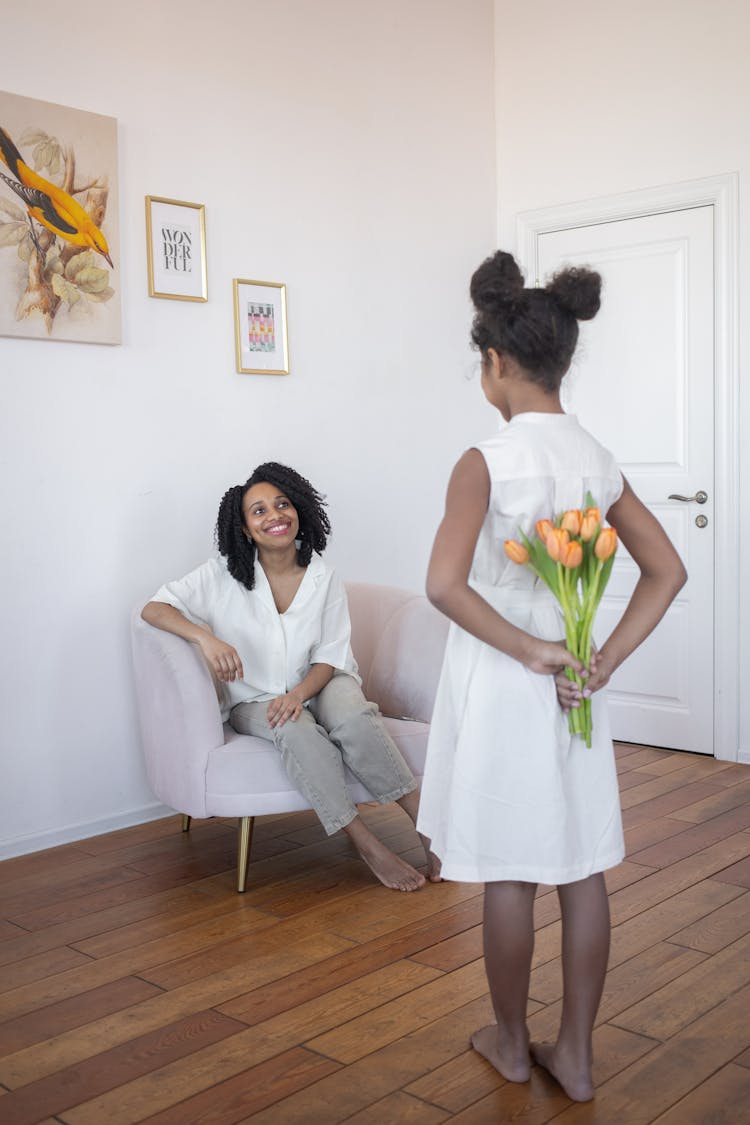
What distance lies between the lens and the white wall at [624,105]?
399cm

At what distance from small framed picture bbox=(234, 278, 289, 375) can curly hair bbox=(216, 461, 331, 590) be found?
654 millimetres

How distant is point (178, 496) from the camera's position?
352cm

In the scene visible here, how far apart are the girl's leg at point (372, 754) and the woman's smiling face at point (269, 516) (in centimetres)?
49

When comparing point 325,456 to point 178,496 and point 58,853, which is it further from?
point 58,853

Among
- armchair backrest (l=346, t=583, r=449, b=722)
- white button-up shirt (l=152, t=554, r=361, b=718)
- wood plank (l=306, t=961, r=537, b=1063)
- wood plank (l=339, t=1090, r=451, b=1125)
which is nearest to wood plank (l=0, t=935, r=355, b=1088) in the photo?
wood plank (l=306, t=961, r=537, b=1063)

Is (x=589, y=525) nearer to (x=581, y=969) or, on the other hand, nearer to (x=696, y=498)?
(x=581, y=969)

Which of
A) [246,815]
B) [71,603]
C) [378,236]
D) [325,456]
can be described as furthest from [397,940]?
[378,236]

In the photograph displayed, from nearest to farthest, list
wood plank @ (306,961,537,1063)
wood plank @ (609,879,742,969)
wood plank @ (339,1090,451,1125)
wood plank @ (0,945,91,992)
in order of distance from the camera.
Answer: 1. wood plank @ (339,1090,451,1125)
2. wood plank @ (306,961,537,1063)
3. wood plank @ (0,945,91,992)
4. wood plank @ (609,879,742,969)

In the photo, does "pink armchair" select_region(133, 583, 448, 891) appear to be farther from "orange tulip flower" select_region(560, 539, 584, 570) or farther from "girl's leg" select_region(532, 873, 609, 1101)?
"orange tulip flower" select_region(560, 539, 584, 570)

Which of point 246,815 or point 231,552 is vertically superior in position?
point 231,552

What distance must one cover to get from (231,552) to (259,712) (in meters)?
0.45

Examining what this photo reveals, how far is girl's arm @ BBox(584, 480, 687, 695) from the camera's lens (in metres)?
1.86

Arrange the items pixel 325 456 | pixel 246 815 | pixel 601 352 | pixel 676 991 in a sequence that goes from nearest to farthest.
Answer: pixel 676 991, pixel 246 815, pixel 325 456, pixel 601 352

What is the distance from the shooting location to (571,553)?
168 cm
